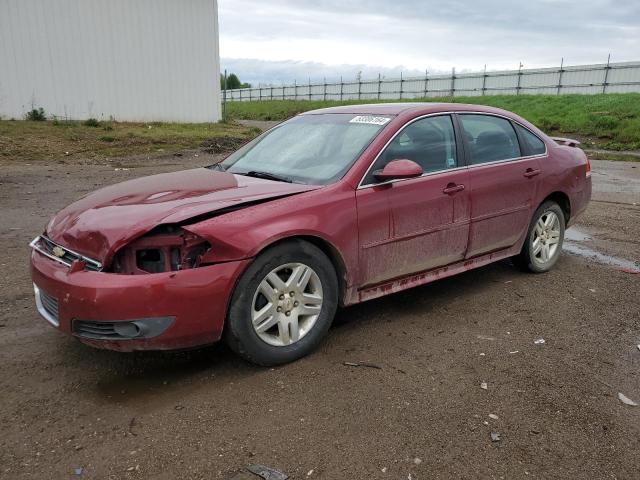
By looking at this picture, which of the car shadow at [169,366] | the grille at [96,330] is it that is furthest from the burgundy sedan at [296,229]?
the car shadow at [169,366]

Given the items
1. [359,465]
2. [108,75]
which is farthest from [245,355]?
[108,75]

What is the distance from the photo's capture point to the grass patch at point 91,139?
13.6m

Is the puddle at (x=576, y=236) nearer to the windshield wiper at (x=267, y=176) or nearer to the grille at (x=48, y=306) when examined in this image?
the windshield wiper at (x=267, y=176)

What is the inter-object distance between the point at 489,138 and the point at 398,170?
1.49 m

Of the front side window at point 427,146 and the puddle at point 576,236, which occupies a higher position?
Answer: the front side window at point 427,146

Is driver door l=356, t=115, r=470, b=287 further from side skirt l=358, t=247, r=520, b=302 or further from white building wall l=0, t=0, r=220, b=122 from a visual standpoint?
white building wall l=0, t=0, r=220, b=122

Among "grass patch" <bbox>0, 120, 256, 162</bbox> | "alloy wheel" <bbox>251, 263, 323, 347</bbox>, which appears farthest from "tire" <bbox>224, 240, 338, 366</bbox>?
"grass patch" <bbox>0, 120, 256, 162</bbox>

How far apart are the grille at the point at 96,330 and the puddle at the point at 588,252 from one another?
192 inches

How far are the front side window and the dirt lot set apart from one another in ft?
3.84

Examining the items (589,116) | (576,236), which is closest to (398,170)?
(576,236)

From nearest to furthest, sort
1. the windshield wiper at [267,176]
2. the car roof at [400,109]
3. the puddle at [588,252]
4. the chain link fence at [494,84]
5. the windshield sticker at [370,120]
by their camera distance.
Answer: the windshield wiper at [267,176] → the windshield sticker at [370,120] → the car roof at [400,109] → the puddle at [588,252] → the chain link fence at [494,84]

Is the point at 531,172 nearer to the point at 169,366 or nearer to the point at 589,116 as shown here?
the point at 169,366

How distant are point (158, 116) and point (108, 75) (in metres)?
2.34

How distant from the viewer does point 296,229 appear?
11.1 ft
